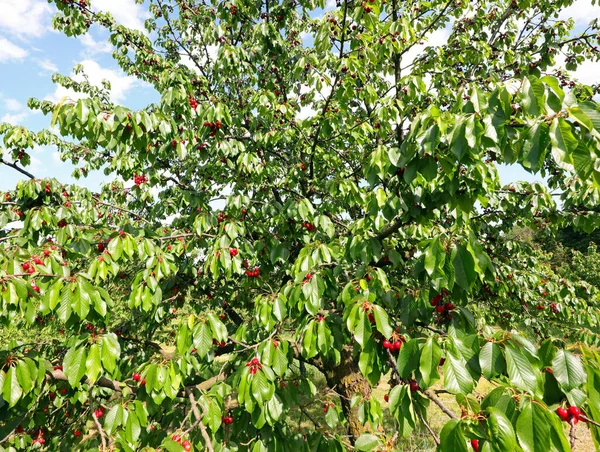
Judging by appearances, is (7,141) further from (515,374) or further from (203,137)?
(515,374)

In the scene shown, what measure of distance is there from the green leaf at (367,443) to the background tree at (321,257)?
152 mm

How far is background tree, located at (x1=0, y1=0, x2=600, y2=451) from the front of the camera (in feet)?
4.18

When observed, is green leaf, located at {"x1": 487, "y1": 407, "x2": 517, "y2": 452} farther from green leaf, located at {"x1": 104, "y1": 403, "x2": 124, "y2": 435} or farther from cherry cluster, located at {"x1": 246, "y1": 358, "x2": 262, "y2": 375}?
green leaf, located at {"x1": 104, "y1": 403, "x2": 124, "y2": 435}

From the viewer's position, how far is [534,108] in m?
1.18

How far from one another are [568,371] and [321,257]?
150 cm

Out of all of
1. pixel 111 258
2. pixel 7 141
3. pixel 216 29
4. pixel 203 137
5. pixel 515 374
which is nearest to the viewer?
pixel 515 374

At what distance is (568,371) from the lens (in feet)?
3.78

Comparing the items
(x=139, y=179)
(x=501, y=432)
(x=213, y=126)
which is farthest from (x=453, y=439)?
(x=139, y=179)

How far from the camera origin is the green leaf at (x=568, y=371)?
1132mm

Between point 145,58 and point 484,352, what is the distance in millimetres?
5196

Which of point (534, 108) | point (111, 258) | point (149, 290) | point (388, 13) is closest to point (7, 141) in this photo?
point (111, 258)

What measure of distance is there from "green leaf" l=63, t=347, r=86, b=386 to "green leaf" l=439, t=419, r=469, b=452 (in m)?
1.84

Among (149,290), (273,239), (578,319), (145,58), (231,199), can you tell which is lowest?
(578,319)

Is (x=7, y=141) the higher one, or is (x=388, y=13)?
(x=388, y=13)
